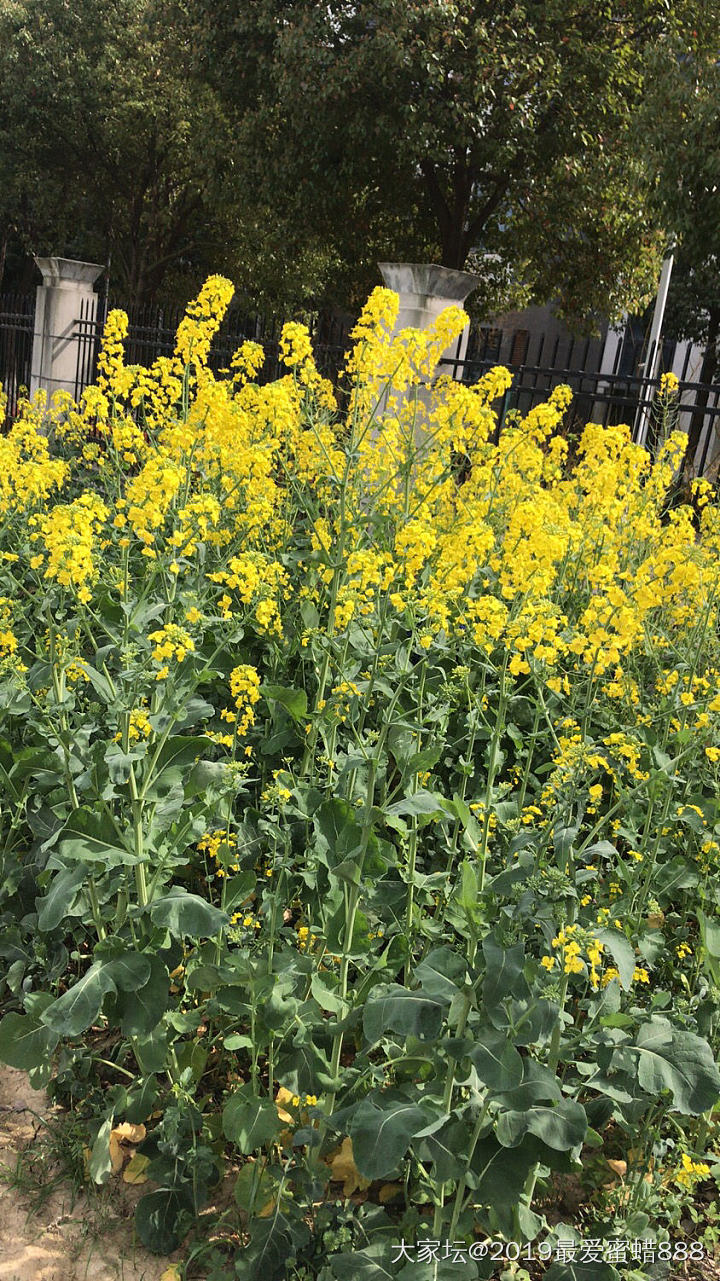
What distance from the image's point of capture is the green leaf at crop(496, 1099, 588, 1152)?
2.02 m

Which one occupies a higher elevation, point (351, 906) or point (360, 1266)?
point (351, 906)

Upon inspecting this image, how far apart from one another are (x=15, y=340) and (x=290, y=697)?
40.7 ft

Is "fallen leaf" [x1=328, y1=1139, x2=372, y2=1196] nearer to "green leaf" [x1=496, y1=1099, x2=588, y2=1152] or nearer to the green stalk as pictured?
the green stalk

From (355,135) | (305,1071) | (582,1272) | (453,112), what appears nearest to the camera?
(582,1272)

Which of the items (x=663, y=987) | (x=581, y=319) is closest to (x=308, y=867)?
(x=663, y=987)

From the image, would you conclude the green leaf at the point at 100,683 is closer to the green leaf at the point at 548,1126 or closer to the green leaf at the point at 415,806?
the green leaf at the point at 415,806

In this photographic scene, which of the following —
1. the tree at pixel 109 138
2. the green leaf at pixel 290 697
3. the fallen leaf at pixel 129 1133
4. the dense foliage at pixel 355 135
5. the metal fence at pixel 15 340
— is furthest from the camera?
the tree at pixel 109 138

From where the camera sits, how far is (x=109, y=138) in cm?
2020

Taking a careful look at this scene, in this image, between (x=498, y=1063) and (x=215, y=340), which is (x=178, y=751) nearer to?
(x=498, y=1063)

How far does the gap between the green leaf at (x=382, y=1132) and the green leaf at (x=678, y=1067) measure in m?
0.50

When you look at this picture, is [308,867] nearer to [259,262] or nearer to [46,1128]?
[46,1128]

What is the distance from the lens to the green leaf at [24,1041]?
2404mm

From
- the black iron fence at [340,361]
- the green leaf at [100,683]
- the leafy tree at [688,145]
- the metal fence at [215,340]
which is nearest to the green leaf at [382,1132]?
the green leaf at [100,683]

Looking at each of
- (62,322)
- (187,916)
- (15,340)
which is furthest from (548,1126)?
(15,340)
